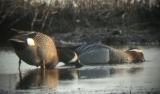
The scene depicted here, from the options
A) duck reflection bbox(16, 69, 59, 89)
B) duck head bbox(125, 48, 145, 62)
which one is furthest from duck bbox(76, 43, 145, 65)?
duck reflection bbox(16, 69, 59, 89)

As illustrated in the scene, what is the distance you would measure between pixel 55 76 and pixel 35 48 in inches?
11.9

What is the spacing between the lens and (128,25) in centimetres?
474

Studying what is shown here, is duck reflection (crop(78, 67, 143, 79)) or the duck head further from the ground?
the duck head

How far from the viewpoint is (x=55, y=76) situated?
→ 15.2 ft

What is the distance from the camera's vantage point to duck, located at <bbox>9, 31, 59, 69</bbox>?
15.0 feet

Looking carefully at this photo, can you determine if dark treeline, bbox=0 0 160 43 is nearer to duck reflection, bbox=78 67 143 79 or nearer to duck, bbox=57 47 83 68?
duck, bbox=57 47 83 68

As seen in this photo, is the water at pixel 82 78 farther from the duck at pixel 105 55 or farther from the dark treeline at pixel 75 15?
the dark treeline at pixel 75 15

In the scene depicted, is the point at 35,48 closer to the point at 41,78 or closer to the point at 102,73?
the point at 41,78

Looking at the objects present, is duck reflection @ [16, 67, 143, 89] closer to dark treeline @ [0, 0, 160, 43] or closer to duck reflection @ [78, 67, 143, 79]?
duck reflection @ [78, 67, 143, 79]

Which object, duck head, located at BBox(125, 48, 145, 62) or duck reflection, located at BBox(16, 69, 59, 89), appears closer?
duck reflection, located at BBox(16, 69, 59, 89)

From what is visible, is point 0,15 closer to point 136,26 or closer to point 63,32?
point 63,32

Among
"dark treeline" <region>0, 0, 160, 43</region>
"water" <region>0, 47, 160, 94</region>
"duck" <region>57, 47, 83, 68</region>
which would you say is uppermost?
"dark treeline" <region>0, 0, 160, 43</region>

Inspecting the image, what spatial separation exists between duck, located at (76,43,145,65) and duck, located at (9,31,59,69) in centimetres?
24

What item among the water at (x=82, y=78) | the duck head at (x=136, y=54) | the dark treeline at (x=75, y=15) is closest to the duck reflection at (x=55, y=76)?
the water at (x=82, y=78)
